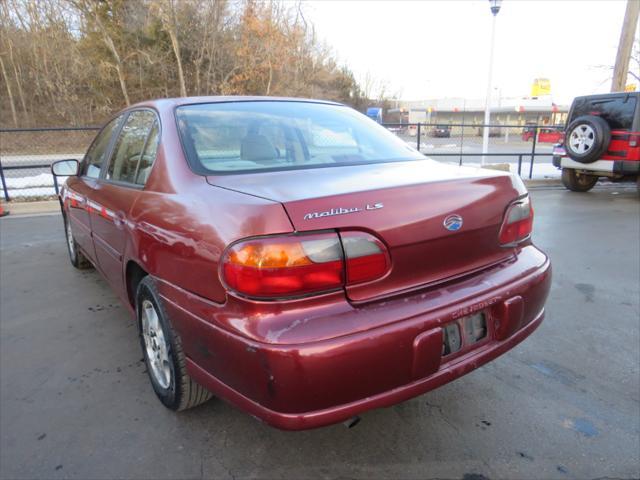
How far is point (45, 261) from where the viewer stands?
5.03m

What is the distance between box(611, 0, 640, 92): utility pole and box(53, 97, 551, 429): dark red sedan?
13.5 metres

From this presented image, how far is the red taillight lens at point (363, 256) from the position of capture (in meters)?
1.61

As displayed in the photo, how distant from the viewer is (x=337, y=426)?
2.24 m

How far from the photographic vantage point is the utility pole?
40.3 feet

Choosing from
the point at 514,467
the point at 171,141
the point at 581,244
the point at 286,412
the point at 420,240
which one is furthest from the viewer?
the point at 581,244

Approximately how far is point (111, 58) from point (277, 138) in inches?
1069

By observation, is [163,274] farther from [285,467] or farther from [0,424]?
[0,424]

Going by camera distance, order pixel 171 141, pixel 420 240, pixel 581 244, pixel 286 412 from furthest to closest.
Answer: pixel 581 244
pixel 171 141
pixel 420 240
pixel 286 412

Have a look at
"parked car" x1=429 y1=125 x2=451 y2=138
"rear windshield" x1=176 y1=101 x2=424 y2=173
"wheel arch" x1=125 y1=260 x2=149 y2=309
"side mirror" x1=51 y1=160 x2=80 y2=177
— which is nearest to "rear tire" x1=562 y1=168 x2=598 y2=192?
"parked car" x1=429 y1=125 x2=451 y2=138

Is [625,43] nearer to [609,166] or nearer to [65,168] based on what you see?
[609,166]

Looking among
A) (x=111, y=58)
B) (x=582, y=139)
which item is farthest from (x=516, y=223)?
(x=111, y=58)

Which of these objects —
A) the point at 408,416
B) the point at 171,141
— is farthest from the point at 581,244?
the point at 171,141

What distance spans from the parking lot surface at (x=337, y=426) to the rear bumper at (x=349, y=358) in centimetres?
48

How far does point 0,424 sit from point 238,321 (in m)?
1.64
